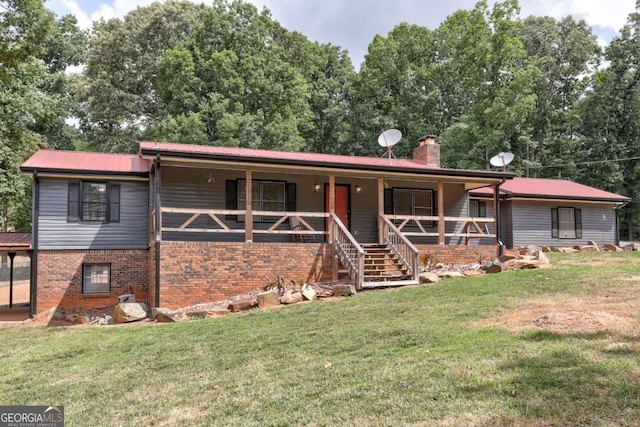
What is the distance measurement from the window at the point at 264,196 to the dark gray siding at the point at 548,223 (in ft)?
32.2

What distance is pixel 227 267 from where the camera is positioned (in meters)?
11.6

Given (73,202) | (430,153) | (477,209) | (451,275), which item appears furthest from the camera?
(477,209)

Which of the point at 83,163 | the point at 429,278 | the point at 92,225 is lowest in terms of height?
the point at 429,278

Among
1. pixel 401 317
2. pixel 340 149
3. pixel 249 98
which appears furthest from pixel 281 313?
pixel 340 149

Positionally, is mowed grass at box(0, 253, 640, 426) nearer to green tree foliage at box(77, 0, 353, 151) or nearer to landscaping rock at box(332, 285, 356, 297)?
landscaping rock at box(332, 285, 356, 297)

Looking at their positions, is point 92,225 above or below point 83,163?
below

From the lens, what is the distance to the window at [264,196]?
1426cm

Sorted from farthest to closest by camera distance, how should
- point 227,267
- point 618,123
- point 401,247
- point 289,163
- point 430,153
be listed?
point 618,123
point 430,153
point 401,247
point 289,163
point 227,267

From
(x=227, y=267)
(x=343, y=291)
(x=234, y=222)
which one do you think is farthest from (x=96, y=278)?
(x=343, y=291)

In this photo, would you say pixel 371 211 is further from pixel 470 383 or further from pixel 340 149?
pixel 340 149

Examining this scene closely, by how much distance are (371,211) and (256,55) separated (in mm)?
15126

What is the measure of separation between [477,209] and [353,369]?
15287 mm

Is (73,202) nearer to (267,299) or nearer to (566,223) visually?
(267,299)

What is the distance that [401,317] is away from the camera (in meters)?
7.72
